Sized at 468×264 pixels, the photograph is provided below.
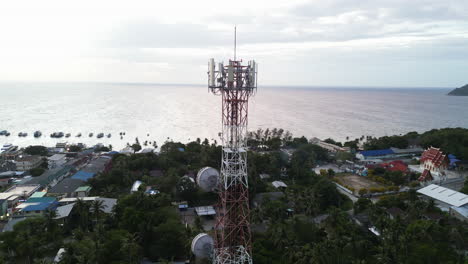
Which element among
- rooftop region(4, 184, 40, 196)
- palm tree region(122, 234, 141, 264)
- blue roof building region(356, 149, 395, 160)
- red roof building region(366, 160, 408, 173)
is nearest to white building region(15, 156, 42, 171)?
rooftop region(4, 184, 40, 196)

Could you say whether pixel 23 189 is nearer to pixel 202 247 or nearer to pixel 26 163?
pixel 26 163

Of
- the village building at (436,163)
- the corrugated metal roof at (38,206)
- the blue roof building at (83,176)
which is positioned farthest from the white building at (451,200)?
the blue roof building at (83,176)

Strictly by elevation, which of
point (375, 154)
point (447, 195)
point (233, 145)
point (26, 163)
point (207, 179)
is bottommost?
point (26, 163)

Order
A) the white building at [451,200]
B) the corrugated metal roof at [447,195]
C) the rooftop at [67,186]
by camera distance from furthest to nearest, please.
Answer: the rooftop at [67,186]
the corrugated metal roof at [447,195]
the white building at [451,200]

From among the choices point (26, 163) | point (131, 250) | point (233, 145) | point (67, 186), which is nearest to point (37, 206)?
point (67, 186)

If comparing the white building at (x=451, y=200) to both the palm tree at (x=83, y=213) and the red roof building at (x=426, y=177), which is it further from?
Answer: the palm tree at (x=83, y=213)
